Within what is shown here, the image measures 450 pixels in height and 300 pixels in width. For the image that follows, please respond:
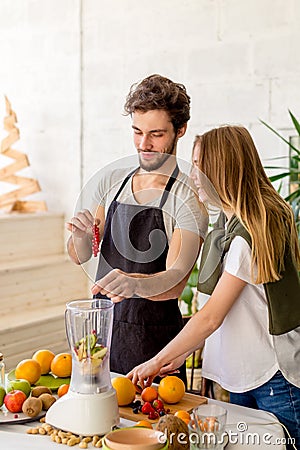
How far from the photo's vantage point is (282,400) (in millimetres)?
1689

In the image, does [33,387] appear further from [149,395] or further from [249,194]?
[249,194]

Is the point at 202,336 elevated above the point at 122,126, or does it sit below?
below

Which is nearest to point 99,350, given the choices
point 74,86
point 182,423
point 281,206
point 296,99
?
point 182,423

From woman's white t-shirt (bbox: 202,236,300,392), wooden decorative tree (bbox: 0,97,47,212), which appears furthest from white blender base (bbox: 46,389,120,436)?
wooden decorative tree (bbox: 0,97,47,212)

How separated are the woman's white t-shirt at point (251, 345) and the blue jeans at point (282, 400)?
0.02m

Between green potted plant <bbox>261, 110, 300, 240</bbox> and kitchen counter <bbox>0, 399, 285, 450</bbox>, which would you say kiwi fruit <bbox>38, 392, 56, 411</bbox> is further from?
green potted plant <bbox>261, 110, 300, 240</bbox>

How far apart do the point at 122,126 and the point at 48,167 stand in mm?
556

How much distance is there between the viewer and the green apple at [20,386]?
5.37 ft

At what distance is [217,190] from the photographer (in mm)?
1724

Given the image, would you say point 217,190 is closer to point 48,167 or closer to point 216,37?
point 216,37

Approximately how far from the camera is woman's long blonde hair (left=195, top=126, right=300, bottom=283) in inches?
65.6

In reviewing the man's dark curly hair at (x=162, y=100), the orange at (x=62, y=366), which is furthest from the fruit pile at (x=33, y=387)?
the man's dark curly hair at (x=162, y=100)

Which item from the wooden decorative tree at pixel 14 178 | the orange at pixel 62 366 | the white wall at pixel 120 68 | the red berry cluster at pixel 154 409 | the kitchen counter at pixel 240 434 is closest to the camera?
the kitchen counter at pixel 240 434

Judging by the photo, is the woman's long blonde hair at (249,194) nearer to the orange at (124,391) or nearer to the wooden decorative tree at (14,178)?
the orange at (124,391)
